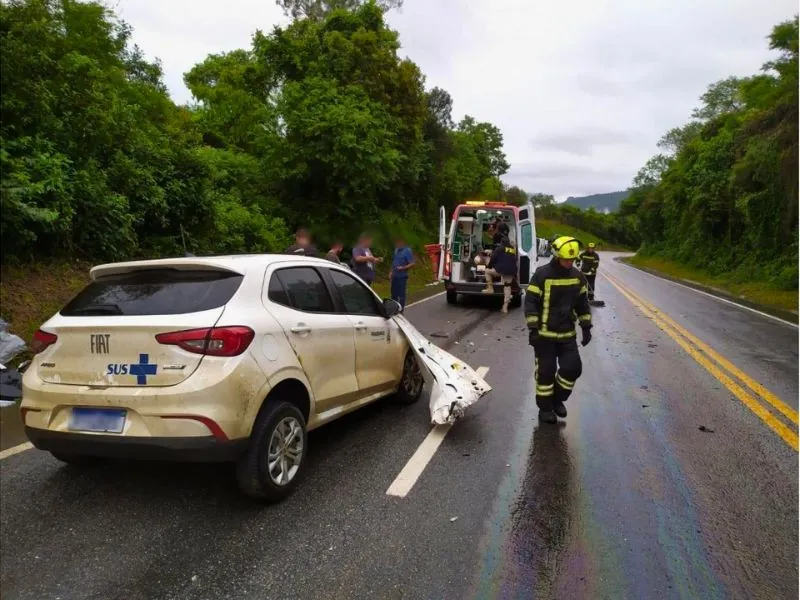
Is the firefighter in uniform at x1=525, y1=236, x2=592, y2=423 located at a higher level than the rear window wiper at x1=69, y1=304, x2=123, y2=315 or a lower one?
lower

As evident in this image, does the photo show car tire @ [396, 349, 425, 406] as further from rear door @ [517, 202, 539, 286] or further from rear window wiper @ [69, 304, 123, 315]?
rear door @ [517, 202, 539, 286]

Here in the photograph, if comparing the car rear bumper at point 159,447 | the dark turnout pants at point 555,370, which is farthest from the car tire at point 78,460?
the dark turnout pants at point 555,370

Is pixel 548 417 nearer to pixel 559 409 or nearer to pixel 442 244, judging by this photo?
pixel 559 409

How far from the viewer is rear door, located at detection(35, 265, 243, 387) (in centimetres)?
343

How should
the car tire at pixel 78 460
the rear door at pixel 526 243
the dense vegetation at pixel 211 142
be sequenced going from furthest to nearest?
the rear door at pixel 526 243 < the dense vegetation at pixel 211 142 < the car tire at pixel 78 460

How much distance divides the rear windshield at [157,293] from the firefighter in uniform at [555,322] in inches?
113

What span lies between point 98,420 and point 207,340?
84 cm

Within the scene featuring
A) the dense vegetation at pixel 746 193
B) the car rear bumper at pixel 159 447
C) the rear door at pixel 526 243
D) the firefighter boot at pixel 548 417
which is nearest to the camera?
the car rear bumper at pixel 159 447

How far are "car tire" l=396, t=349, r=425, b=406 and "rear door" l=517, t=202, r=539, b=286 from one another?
860 cm

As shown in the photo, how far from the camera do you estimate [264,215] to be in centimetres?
1725

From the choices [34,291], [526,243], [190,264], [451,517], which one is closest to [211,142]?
[526,243]

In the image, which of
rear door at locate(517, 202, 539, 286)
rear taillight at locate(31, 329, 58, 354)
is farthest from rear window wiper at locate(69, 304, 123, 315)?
rear door at locate(517, 202, 539, 286)

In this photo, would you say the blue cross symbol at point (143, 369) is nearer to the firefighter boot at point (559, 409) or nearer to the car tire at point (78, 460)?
the car tire at point (78, 460)

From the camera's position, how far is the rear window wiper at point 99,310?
3.67 meters
